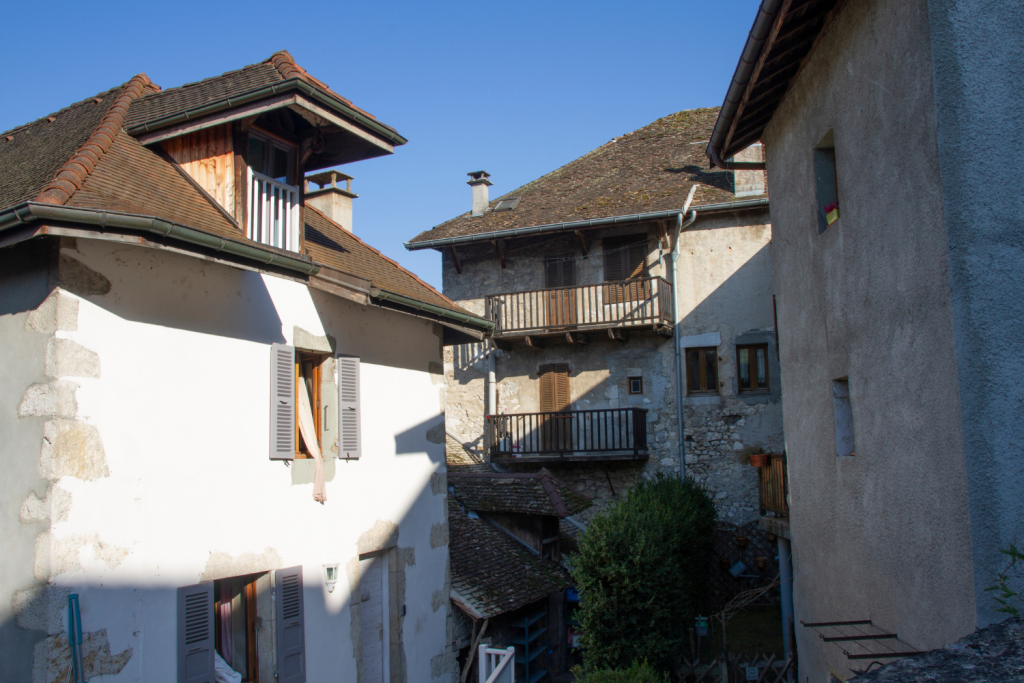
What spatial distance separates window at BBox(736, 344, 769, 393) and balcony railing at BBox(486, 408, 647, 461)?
7.30ft

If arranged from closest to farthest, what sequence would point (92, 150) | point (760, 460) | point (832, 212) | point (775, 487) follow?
point (92, 150), point (832, 212), point (775, 487), point (760, 460)

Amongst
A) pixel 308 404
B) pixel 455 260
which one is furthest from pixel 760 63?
pixel 455 260

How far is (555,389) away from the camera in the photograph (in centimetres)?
1900

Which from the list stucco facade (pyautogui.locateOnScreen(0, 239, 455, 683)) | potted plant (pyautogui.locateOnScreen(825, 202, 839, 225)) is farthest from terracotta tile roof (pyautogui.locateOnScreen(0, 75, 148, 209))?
potted plant (pyautogui.locateOnScreen(825, 202, 839, 225))

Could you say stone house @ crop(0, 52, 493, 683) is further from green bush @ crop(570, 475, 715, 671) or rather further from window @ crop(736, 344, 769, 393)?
window @ crop(736, 344, 769, 393)

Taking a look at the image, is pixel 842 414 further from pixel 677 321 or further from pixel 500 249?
pixel 500 249

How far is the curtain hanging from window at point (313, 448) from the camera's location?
8617 mm

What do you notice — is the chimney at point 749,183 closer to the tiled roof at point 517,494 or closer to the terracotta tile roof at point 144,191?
the tiled roof at point 517,494

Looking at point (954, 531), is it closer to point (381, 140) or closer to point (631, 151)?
point (381, 140)

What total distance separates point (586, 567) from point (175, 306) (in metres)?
6.47

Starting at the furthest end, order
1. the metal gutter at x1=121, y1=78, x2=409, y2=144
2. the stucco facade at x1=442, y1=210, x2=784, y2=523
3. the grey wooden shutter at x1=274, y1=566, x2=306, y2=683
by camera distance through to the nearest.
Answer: the stucco facade at x1=442, y1=210, x2=784, y2=523
the grey wooden shutter at x1=274, y1=566, x2=306, y2=683
the metal gutter at x1=121, y1=78, x2=409, y2=144

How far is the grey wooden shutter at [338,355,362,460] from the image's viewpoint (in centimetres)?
912

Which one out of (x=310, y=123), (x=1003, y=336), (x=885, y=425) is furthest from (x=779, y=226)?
(x=310, y=123)

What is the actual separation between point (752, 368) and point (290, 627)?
12.3 metres
